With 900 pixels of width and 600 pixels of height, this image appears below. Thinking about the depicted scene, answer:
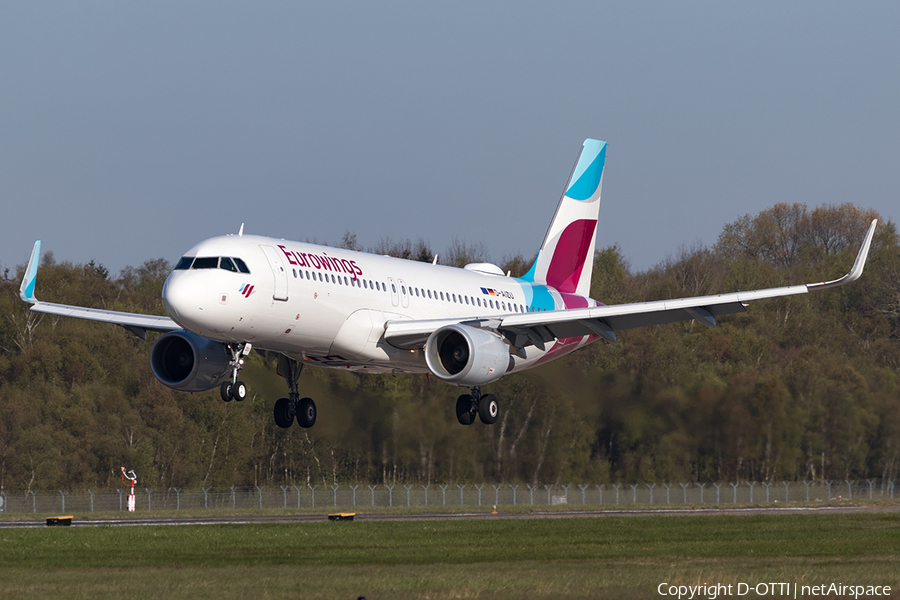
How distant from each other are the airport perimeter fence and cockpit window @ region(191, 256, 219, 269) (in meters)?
22.2

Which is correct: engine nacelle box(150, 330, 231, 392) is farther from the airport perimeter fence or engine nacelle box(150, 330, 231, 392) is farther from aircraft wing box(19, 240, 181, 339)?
the airport perimeter fence

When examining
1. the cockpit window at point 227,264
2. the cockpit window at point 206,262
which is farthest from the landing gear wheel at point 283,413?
the cockpit window at point 206,262

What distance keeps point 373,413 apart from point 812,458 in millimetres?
19865

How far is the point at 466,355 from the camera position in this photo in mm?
35406

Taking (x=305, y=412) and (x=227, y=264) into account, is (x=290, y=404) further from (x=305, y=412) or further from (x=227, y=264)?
(x=227, y=264)

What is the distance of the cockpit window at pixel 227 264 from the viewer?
31297 millimetres

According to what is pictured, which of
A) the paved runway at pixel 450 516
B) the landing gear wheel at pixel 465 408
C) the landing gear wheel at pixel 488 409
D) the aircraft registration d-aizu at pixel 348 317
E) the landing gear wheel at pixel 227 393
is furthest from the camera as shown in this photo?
the paved runway at pixel 450 516

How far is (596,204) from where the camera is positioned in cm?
5041

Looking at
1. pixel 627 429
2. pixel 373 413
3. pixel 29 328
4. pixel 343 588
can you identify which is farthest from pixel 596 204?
pixel 29 328

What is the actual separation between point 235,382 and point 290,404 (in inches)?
233

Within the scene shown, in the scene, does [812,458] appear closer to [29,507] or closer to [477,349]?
[477,349]

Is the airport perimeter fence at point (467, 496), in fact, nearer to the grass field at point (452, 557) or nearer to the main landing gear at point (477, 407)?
the grass field at point (452, 557)

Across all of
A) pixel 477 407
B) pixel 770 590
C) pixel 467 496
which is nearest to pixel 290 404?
pixel 477 407

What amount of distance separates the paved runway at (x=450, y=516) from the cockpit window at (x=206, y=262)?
16.7 meters
